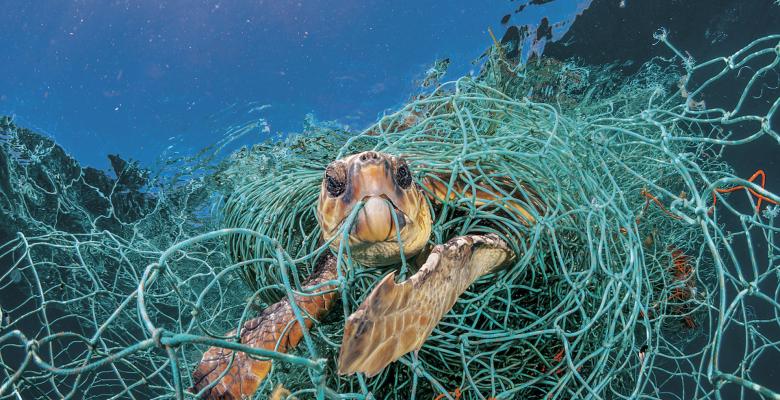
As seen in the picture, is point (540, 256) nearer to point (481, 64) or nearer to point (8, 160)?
point (481, 64)

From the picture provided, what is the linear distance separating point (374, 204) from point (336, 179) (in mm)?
150

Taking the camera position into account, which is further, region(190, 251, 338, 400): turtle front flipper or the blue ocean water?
the blue ocean water

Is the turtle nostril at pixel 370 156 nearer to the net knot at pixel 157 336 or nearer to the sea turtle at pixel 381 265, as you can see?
the sea turtle at pixel 381 265

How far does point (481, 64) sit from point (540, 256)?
11.6ft

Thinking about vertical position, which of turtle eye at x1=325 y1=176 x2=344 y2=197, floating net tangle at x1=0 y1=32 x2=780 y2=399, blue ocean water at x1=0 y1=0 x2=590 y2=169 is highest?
blue ocean water at x1=0 y1=0 x2=590 y2=169

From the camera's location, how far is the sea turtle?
0.77 meters

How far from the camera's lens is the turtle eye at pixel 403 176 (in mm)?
1289

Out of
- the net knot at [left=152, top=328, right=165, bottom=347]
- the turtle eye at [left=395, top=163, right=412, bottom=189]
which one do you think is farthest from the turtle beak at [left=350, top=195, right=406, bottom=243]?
the net knot at [left=152, top=328, right=165, bottom=347]

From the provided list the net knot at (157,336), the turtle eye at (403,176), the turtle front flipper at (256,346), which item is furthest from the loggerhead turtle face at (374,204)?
the net knot at (157,336)

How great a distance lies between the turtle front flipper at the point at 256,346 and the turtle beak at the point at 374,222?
0.37m

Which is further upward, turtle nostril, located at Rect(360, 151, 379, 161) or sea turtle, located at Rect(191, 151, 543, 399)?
turtle nostril, located at Rect(360, 151, 379, 161)

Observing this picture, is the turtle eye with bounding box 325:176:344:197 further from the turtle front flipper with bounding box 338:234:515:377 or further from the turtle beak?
the turtle front flipper with bounding box 338:234:515:377

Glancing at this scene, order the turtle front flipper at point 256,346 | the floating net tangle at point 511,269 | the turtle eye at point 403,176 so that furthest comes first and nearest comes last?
the turtle front flipper at point 256,346 → the turtle eye at point 403,176 → the floating net tangle at point 511,269

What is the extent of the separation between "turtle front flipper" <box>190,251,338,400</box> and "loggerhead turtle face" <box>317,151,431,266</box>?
0.28 m
